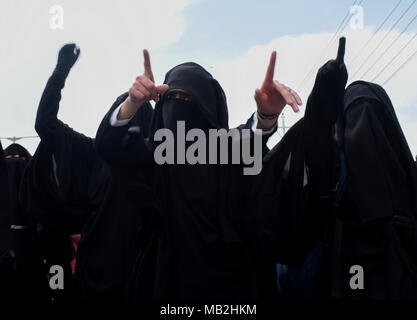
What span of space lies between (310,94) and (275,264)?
1.05 meters

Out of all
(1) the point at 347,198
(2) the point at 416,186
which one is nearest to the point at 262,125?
(1) the point at 347,198

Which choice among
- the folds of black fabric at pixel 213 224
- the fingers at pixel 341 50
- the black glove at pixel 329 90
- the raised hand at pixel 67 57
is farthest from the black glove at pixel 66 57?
the fingers at pixel 341 50

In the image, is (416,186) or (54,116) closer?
(416,186)

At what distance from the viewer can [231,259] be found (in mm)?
2289

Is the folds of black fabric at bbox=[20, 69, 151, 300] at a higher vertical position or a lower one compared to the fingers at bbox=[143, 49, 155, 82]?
lower

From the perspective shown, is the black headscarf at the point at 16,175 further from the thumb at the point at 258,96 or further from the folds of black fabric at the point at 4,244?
the thumb at the point at 258,96

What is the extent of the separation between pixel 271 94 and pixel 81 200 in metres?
1.46

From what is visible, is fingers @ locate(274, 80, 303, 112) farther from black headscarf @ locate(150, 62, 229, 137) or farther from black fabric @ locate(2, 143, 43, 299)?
black fabric @ locate(2, 143, 43, 299)

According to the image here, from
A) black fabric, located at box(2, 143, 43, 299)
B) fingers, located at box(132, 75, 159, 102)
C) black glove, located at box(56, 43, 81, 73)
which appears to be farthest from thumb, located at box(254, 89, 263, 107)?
black fabric, located at box(2, 143, 43, 299)

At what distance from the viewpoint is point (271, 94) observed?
86.7 inches

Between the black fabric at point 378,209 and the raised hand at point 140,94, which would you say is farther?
the black fabric at point 378,209

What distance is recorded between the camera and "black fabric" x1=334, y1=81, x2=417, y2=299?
7.87ft

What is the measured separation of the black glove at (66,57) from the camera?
272cm
